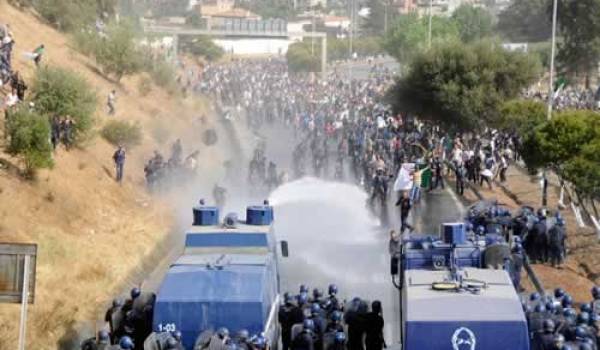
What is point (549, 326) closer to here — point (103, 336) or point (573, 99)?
point (103, 336)

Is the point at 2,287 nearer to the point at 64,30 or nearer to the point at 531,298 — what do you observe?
the point at 531,298

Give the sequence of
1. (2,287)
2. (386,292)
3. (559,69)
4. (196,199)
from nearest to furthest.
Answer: (2,287), (386,292), (196,199), (559,69)

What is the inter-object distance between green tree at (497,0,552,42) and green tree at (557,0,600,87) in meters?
47.4

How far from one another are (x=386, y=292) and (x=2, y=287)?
39.9 ft

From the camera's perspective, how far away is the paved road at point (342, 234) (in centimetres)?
2553

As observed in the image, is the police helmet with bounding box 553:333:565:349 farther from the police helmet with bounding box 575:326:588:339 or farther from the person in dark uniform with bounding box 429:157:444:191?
the person in dark uniform with bounding box 429:157:444:191

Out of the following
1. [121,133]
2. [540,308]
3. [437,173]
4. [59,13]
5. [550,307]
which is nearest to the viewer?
[540,308]

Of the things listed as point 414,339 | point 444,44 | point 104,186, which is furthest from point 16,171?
point 444,44

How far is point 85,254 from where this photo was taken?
2592cm

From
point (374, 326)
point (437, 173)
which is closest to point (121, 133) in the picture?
point (437, 173)

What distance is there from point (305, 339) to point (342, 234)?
1522 centimetres

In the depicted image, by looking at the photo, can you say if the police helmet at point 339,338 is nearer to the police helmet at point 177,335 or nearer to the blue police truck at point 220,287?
the blue police truck at point 220,287

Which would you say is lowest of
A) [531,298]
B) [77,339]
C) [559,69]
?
[77,339]

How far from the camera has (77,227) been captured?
92.4 ft
